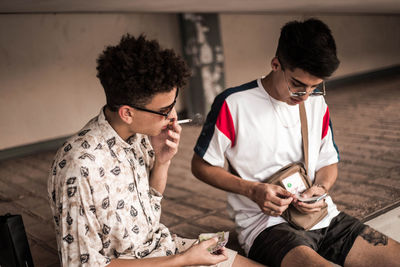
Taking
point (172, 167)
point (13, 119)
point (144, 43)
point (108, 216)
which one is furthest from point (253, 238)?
point (13, 119)

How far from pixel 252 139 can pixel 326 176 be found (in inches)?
20.7

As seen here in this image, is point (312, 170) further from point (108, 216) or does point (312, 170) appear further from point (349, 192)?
point (349, 192)

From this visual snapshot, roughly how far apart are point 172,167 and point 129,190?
3.40 meters

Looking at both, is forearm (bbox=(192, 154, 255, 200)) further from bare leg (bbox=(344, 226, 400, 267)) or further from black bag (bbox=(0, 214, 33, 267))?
black bag (bbox=(0, 214, 33, 267))

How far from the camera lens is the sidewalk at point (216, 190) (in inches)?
125

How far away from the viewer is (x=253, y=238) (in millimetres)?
2086

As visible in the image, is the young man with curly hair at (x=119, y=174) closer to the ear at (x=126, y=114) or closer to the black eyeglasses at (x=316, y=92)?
the ear at (x=126, y=114)

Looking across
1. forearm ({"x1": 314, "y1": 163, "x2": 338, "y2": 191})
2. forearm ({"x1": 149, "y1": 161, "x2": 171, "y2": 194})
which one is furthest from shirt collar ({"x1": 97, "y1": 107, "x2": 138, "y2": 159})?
forearm ({"x1": 314, "y1": 163, "x2": 338, "y2": 191})

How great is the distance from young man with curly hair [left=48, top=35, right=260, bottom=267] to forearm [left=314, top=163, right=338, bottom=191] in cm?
80

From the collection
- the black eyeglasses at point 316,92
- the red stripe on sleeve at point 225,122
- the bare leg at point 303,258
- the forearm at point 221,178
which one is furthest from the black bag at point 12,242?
the black eyeglasses at point 316,92

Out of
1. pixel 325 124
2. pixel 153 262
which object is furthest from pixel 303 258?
pixel 325 124

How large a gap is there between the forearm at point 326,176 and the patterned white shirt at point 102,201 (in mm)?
955

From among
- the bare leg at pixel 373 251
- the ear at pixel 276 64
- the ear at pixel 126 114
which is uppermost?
the ear at pixel 276 64

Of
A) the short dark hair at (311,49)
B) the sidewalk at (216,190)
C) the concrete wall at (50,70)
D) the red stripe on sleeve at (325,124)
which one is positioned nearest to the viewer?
the short dark hair at (311,49)
